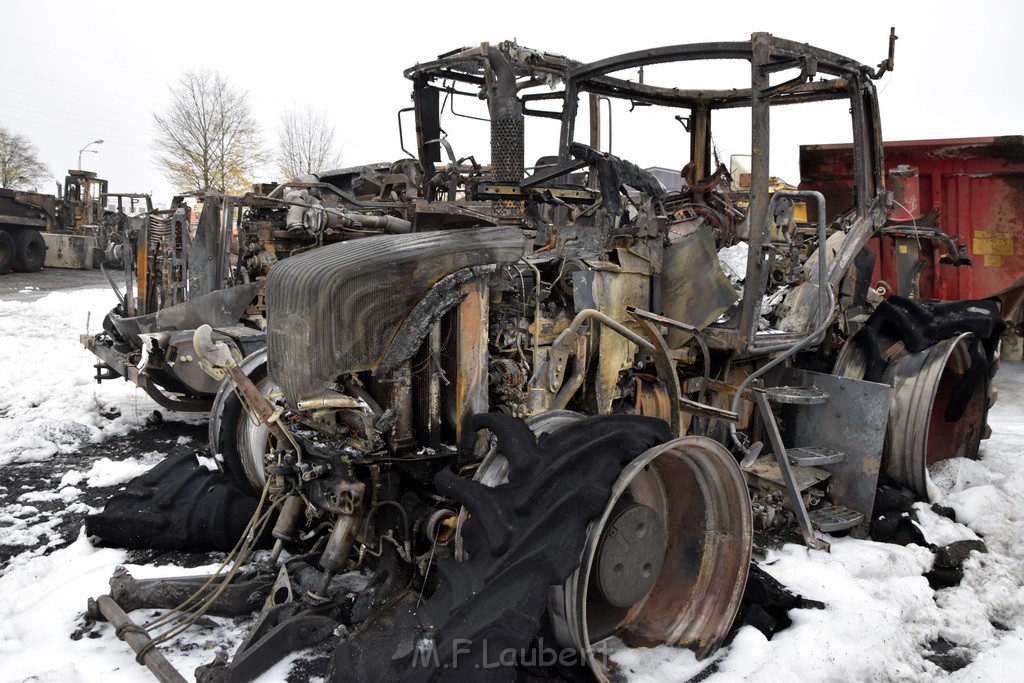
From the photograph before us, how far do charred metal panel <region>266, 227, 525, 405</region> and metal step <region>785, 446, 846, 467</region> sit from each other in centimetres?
197

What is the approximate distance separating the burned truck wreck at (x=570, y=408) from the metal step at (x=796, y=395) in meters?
0.02

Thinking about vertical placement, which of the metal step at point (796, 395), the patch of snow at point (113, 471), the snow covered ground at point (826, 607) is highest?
the metal step at point (796, 395)

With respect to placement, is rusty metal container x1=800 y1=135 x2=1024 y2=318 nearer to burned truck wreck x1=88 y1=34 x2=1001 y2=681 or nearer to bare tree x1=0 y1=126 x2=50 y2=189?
burned truck wreck x1=88 y1=34 x2=1001 y2=681

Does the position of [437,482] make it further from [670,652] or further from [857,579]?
[857,579]

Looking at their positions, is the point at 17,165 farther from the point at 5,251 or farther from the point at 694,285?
the point at 694,285

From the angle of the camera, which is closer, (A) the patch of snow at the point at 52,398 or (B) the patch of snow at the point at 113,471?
(B) the patch of snow at the point at 113,471

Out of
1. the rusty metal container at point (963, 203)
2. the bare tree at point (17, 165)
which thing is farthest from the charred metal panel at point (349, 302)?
the bare tree at point (17, 165)

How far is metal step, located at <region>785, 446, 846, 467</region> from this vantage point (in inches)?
147

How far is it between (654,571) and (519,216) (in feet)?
6.87

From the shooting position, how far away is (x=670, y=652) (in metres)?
2.82

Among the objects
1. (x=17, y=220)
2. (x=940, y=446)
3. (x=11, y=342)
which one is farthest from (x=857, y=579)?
(x=17, y=220)

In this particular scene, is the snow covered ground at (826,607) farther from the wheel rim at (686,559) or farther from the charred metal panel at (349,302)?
the charred metal panel at (349,302)

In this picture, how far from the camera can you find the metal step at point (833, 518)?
3.63m

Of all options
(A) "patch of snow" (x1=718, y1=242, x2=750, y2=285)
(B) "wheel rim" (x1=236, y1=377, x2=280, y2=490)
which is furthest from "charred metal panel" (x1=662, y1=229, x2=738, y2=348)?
(B) "wheel rim" (x1=236, y1=377, x2=280, y2=490)
